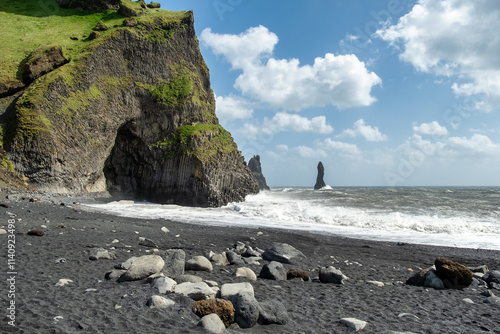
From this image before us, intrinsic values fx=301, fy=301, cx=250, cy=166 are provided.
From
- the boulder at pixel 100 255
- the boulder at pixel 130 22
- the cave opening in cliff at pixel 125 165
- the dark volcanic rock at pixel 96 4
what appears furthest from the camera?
the dark volcanic rock at pixel 96 4

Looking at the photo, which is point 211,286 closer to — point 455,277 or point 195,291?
point 195,291

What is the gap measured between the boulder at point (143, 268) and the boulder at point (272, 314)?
226 cm

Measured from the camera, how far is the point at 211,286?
5270 millimetres

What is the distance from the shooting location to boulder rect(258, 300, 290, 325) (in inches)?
163

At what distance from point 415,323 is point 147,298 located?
4.04 m

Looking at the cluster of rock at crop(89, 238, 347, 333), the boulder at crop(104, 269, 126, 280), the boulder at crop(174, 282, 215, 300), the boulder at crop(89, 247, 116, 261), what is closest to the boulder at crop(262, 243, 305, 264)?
the cluster of rock at crop(89, 238, 347, 333)

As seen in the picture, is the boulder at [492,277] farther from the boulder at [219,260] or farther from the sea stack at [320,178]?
the sea stack at [320,178]

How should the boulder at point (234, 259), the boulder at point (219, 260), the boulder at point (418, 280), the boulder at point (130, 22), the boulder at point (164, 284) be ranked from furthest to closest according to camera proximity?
the boulder at point (130, 22), the boulder at point (234, 259), the boulder at point (219, 260), the boulder at point (418, 280), the boulder at point (164, 284)

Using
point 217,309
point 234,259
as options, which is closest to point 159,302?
point 217,309

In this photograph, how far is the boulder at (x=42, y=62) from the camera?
33.4 metres

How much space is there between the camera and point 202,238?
444 inches

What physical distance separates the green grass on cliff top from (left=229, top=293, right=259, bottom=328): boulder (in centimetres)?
4014

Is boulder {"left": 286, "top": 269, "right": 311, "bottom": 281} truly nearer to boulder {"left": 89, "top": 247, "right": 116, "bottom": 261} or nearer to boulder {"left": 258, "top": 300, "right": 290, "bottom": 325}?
boulder {"left": 258, "top": 300, "right": 290, "bottom": 325}

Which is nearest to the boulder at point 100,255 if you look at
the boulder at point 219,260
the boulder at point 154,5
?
the boulder at point 219,260
